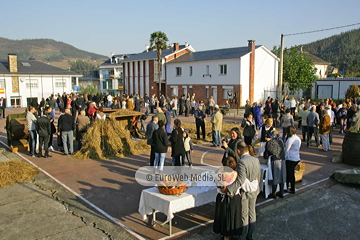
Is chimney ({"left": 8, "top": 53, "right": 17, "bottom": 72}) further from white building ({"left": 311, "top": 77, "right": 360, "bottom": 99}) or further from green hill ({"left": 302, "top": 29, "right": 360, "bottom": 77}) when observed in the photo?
green hill ({"left": 302, "top": 29, "right": 360, "bottom": 77})

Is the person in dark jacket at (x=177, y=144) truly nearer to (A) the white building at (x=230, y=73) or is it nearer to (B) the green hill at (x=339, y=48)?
(A) the white building at (x=230, y=73)

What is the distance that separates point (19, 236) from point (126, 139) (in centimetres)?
719

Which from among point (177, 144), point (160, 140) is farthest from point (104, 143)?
point (177, 144)

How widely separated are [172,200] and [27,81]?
42468 millimetres

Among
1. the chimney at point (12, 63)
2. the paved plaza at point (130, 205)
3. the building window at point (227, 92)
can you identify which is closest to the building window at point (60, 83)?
the chimney at point (12, 63)

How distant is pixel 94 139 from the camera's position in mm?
12359

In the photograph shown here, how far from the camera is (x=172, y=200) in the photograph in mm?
5805

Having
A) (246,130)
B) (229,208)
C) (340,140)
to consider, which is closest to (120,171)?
(246,130)

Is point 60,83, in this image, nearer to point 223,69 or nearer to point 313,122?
point 223,69

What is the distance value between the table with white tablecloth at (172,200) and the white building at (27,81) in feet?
123

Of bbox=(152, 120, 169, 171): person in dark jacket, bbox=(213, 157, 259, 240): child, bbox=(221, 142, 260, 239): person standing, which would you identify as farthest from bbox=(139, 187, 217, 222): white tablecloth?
bbox=(152, 120, 169, 171): person in dark jacket

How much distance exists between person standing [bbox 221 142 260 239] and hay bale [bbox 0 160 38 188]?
683 cm

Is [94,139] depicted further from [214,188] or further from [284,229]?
[284,229]

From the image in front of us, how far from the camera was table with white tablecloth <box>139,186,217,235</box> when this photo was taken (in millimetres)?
5828
